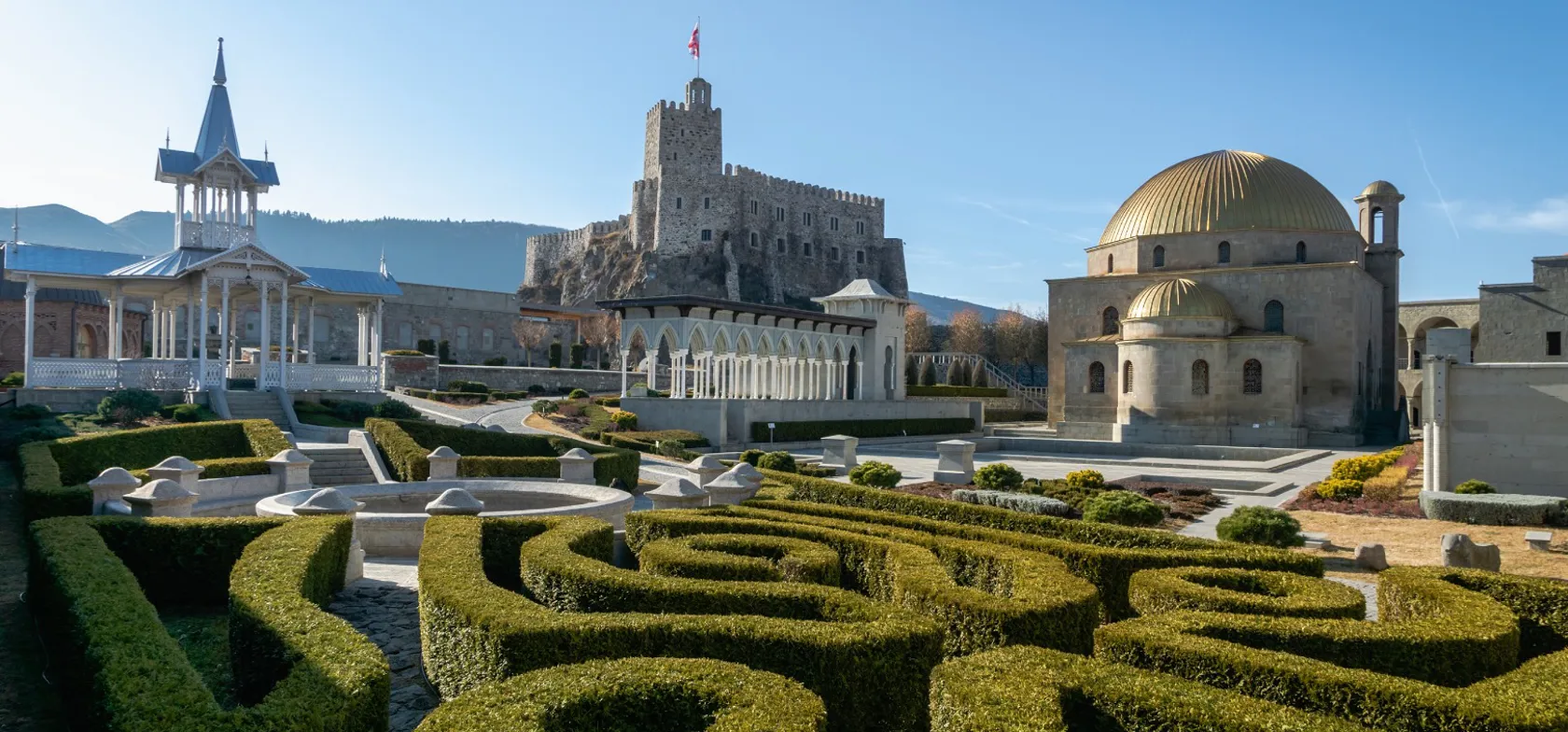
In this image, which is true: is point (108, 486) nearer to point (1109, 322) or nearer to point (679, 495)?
point (679, 495)

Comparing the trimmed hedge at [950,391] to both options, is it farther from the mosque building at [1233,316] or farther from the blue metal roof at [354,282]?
the blue metal roof at [354,282]

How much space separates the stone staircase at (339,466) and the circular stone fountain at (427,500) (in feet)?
17.1

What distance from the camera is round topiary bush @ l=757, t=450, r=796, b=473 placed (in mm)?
22156

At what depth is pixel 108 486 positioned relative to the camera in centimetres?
1287

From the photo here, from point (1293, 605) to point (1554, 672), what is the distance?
168 cm

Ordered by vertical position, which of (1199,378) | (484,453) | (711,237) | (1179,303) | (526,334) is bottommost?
(484,453)

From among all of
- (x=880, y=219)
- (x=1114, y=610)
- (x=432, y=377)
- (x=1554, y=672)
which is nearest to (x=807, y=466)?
(x=1114, y=610)

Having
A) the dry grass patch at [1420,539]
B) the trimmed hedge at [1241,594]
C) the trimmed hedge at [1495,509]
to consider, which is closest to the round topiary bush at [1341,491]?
the dry grass patch at [1420,539]

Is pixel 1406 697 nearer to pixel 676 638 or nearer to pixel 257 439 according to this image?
pixel 676 638

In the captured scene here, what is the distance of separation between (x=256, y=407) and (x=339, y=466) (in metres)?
7.59

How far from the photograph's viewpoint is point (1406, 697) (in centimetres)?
580

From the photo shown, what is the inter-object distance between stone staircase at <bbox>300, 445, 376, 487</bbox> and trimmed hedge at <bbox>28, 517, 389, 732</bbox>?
10312 millimetres

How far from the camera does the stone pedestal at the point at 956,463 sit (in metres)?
22.5

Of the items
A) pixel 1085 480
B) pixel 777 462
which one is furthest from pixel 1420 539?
pixel 777 462
